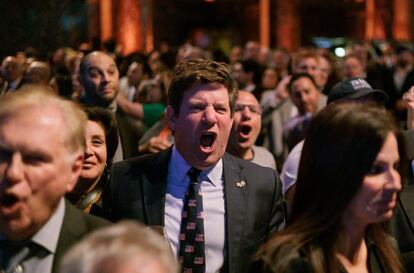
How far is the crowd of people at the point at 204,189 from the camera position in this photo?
115 inches

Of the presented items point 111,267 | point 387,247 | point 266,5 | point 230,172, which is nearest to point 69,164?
point 111,267

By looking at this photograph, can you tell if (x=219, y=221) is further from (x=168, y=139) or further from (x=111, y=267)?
(x=168, y=139)

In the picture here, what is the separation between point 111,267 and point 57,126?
82 centimetres

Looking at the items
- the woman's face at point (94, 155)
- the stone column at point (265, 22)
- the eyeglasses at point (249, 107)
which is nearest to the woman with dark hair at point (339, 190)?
the woman's face at point (94, 155)

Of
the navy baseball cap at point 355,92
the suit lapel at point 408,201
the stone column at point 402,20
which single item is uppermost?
the navy baseball cap at point 355,92

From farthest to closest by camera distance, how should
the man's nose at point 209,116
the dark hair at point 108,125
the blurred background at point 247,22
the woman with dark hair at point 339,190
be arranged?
the blurred background at point 247,22, the dark hair at point 108,125, the man's nose at point 209,116, the woman with dark hair at point 339,190

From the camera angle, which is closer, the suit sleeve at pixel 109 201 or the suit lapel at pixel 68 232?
the suit lapel at pixel 68 232

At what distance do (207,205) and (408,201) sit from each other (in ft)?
3.00

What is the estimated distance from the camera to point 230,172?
4.52 meters

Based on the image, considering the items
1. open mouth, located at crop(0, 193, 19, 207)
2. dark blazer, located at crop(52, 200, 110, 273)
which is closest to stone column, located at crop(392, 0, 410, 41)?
dark blazer, located at crop(52, 200, 110, 273)

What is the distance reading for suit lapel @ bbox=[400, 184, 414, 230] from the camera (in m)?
4.52

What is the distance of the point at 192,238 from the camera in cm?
430

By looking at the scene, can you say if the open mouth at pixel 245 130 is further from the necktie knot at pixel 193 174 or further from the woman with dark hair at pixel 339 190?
the woman with dark hair at pixel 339 190

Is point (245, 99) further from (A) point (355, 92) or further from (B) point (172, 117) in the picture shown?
(B) point (172, 117)
